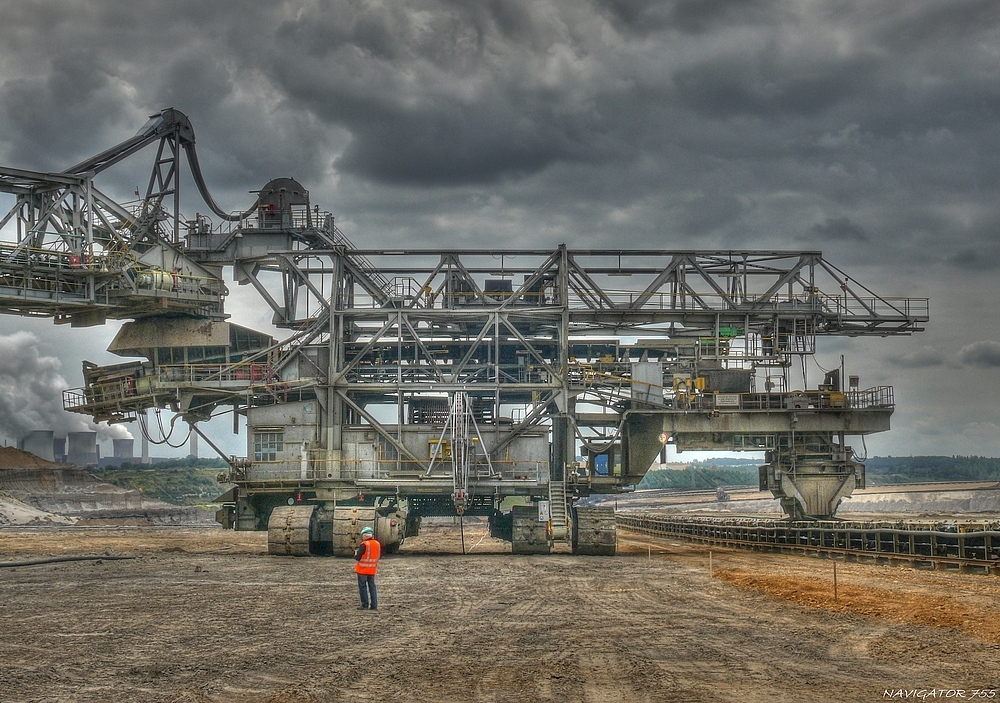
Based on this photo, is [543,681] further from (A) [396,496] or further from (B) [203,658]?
(A) [396,496]

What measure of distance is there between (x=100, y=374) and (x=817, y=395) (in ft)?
94.8

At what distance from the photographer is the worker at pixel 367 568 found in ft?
61.5

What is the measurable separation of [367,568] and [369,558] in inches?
10.0

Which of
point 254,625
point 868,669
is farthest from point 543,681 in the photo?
point 254,625

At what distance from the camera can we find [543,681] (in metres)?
12.1

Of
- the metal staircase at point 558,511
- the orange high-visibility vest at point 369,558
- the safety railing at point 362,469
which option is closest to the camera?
the orange high-visibility vest at point 369,558

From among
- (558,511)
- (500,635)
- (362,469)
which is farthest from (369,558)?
(362,469)

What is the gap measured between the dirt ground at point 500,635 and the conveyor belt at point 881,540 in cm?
139

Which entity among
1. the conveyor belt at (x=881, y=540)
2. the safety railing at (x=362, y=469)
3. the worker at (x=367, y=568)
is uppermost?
the safety railing at (x=362, y=469)

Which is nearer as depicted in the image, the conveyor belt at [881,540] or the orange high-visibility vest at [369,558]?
the orange high-visibility vest at [369,558]

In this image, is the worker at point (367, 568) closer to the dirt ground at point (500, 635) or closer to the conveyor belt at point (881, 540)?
the dirt ground at point (500, 635)

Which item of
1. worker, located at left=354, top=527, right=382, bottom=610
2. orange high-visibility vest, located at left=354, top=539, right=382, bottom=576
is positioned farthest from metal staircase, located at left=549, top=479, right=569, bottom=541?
orange high-visibility vest, located at left=354, top=539, right=382, bottom=576

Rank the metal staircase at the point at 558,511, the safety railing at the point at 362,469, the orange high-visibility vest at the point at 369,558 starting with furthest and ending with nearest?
the safety railing at the point at 362,469, the metal staircase at the point at 558,511, the orange high-visibility vest at the point at 369,558

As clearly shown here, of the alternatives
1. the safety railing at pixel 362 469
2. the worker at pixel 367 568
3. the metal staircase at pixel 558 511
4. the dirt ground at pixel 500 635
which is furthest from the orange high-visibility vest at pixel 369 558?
the safety railing at pixel 362 469
